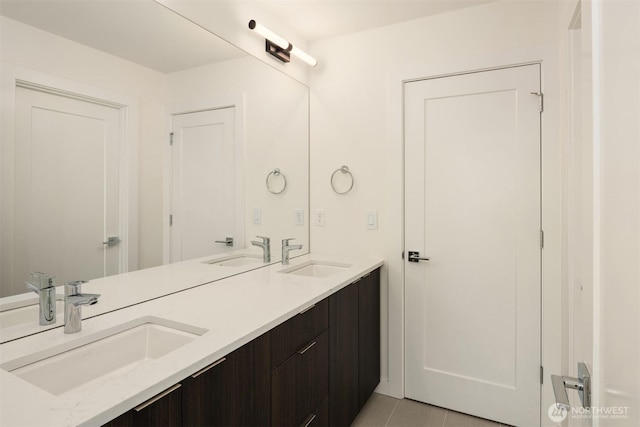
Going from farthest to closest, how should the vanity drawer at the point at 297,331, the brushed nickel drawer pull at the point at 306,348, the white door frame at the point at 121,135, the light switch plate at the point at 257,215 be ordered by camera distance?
the light switch plate at the point at 257,215, the brushed nickel drawer pull at the point at 306,348, the vanity drawer at the point at 297,331, the white door frame at the point at 121,135

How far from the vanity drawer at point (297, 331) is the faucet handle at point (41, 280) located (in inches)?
28.4

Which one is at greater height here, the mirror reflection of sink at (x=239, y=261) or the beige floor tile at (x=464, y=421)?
the mirror reflection of sink at (x=239, y=261)

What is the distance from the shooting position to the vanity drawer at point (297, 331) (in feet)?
4.40

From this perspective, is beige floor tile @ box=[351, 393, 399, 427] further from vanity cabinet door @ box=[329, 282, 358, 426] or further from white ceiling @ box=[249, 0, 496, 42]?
white ceiling @ box=[249, 0, 496, 42]

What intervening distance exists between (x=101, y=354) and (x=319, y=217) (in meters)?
1.76

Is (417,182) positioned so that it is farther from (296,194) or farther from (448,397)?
(448,397)

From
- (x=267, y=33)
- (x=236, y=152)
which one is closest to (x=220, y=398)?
(x=236, y=152)

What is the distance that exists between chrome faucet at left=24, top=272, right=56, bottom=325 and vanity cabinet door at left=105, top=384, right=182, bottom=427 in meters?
0.54

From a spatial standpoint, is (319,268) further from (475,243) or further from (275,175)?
(475,243)

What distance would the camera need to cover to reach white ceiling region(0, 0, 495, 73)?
1217 millimetres

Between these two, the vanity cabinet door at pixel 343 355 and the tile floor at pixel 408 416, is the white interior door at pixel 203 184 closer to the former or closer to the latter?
the vanity cabinet door at pixel 343 355

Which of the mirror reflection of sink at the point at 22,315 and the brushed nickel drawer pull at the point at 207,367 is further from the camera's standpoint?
the mirror reflection of sink at the point at 22,315

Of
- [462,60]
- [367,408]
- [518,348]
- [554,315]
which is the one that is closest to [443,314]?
[518,348]

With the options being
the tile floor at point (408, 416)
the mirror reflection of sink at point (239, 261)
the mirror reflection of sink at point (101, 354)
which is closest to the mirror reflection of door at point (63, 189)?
the mirror reflection of sink at point (101, 354)
